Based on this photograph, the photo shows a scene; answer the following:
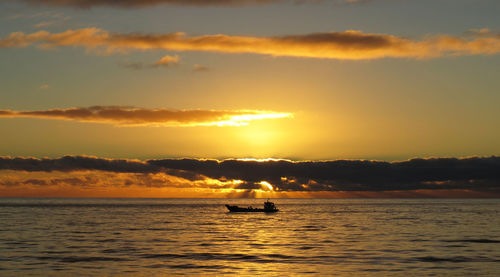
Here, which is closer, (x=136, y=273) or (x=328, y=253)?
(x=136, y=273)

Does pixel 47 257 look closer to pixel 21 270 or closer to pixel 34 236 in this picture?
pixel 21 270

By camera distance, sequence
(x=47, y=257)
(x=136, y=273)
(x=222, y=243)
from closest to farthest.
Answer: (x=136, y=273) → (x=47, y=257) → (x=222, y=243)

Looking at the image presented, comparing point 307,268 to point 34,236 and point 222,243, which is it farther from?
point 34,236

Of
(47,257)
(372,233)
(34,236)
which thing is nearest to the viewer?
(47,257)

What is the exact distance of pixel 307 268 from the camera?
58531 millimetres

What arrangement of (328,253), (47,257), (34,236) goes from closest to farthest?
(47,257)
(328,253)
(34,236)

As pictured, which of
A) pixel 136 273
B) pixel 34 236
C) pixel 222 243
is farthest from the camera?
pixel 34 236

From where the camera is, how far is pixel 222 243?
85.4m

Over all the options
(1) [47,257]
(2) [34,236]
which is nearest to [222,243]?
(1) [47,257]

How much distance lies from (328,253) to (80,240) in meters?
40.6

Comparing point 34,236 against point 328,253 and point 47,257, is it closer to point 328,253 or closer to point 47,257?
point 47,257

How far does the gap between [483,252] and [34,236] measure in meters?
70.5

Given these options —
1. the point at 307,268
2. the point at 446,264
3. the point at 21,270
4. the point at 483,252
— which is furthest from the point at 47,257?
the point at 483,252

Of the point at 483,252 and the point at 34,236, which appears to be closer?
the point at 483,252
